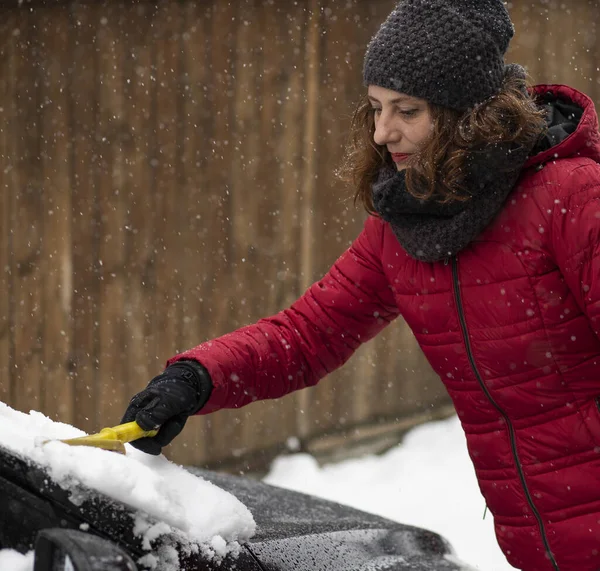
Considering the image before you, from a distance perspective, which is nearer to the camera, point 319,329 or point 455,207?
point 455,207

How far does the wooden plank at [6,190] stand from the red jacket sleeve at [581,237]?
2.87 metres

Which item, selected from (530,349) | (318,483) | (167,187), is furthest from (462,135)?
(318,483)

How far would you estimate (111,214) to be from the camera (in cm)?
449

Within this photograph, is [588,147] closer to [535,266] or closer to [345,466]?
[535,266]

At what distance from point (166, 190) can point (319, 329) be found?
2.36 metres

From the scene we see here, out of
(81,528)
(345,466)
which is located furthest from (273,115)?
(81,528)

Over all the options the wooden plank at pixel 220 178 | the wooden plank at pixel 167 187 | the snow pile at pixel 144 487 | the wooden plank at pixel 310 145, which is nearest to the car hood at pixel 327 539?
the snow pile at pixel 144 487

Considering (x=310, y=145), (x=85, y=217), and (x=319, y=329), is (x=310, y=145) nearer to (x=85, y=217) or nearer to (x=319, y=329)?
(x=85, y=217)

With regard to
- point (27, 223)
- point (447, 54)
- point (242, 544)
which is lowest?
point (242, 544)

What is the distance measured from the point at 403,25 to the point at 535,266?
0.65 metres

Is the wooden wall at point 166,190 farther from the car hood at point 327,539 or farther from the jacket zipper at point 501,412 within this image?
the jacket zipper at point 501,412

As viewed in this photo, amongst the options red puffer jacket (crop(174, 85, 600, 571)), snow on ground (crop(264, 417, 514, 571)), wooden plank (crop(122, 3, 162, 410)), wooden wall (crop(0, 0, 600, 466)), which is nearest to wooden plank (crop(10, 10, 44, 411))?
wooden wall (crop(0, 0, 600, 466))

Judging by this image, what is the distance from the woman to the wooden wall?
226 cm

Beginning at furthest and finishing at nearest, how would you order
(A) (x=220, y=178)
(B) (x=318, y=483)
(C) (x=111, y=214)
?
(B) (x=318, y=483) < (A) (x=220, y=178) < (C) (x=111, y=214)
